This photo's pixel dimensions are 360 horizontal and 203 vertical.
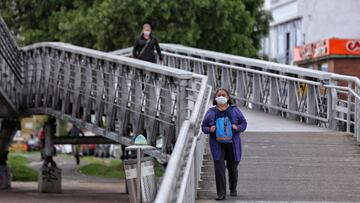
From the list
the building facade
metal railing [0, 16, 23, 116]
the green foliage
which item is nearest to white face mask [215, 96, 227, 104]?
metal railing [0, 16, 23, 116]

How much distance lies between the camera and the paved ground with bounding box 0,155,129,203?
28.1 metres

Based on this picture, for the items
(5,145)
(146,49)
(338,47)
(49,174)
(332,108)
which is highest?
(338,47)

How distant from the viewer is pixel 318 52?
44.2 metres

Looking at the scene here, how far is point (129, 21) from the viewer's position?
3847 cm

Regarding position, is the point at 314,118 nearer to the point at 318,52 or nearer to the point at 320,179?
the point at 320,179

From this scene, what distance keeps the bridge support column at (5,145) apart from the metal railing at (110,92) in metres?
3.54

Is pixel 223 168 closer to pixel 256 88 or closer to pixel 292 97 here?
pixel 292 97

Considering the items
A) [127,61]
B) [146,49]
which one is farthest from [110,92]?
[146,49]

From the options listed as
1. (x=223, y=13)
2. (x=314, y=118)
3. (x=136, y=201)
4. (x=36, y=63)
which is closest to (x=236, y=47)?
(x=223, y=13)

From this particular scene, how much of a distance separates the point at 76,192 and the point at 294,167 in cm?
1557

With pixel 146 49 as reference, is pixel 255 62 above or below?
below

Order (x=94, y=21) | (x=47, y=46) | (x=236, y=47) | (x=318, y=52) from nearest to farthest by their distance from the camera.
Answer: (x=47, y=46), (x=94, y=21), (x=236, y=47), (x=318, y=52)

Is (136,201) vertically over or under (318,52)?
under

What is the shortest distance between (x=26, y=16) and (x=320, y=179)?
89.1ft
